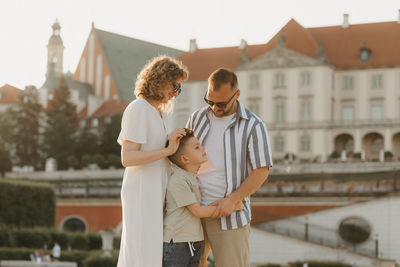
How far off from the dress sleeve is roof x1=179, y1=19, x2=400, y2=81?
41827 mm

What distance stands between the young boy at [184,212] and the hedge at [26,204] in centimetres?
2297

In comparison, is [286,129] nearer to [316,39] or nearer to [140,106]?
[316,39]

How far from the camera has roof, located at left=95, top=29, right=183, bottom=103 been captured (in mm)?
56125

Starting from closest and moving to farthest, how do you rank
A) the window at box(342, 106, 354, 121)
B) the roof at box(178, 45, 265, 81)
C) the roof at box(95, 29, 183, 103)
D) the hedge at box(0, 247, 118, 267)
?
the hedge at box(0, 247, 118, 267), the window at box(342, 106, 354, 121), the roof at box(178, 45, 265, 81), the roof at box(95, 29, 183, 103)

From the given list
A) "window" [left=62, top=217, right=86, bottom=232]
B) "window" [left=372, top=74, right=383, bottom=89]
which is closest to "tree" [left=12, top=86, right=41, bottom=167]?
"window" [left=62, top=217, right=86, bottom=232]

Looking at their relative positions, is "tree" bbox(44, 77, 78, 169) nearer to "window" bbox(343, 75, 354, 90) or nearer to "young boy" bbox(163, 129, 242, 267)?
"window" bbox(343, 75, 354, 90)

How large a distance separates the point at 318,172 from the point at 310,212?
6.28 m

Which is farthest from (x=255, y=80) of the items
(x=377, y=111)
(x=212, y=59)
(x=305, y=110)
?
(x=377, y=111)

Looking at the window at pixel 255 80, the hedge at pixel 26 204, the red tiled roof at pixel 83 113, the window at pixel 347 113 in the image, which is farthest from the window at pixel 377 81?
the hedge at pixel 26 204

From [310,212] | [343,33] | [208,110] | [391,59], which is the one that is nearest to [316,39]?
[343,33]

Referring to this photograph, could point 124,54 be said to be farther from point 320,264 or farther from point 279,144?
point 320,264

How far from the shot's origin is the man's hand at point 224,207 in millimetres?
3861

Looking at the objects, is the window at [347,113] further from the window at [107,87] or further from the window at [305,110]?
the window at [107,87]

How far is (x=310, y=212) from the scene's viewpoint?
2755 centimetres
